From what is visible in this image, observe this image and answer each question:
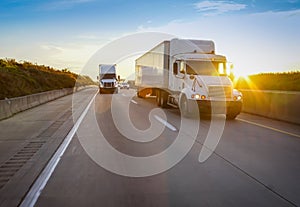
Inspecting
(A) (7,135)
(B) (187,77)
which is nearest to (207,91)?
(B) (187,77)

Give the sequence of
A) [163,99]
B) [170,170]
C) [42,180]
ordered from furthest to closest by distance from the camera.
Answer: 1. [163,99]
2. [170,170]
3. [42,180]

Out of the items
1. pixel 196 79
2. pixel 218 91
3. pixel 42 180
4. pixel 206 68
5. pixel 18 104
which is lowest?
pixel 42 180

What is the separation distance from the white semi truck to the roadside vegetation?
16.1 meters

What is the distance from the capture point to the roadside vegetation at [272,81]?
34944mm

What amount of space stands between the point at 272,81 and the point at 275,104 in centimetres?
2463

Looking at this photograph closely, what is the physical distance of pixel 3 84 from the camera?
24391 millimetres

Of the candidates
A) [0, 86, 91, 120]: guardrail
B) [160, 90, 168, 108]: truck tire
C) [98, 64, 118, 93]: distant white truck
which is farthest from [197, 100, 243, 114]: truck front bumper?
[98, 64, 118, 93]: distant white truck

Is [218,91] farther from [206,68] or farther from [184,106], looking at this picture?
[184,106]

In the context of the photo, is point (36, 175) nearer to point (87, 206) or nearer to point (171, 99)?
point (87, 206)

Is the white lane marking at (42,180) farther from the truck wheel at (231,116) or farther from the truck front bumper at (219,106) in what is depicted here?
the truck wheel at (231,116)

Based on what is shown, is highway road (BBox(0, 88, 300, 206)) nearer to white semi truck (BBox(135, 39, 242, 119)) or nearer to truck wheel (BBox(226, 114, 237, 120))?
white semi truck (BBox(135, 39, 242, 119))

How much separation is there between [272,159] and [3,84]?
2176cm

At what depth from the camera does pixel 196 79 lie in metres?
15.7

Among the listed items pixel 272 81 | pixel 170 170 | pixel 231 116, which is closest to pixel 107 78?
pixel 272 81
